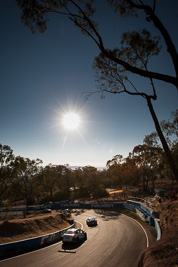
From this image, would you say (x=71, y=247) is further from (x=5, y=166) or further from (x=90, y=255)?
(x=5, y=166)

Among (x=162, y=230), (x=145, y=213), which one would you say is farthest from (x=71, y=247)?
(x=145, y=213)

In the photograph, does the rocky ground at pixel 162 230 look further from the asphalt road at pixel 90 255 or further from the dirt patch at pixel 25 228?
the asphalt road at pixel 90 255

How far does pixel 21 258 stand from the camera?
39.7ft

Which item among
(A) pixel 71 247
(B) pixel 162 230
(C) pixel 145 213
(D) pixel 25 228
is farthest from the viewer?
(C) pixel 145 213

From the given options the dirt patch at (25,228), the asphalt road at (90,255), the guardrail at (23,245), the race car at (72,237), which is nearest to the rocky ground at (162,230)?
the dirt patch at (25,228)

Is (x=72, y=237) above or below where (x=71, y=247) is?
above

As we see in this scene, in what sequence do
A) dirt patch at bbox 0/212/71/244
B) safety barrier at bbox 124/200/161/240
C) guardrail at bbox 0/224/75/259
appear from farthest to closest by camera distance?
safety barrier at bbox 124/200/161/240, dirt patch at bbox 0/212/71/244, guardrail at bbox 0/224/75/259

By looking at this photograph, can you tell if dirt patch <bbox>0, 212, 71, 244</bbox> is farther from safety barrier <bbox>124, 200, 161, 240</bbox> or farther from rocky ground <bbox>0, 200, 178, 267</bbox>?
safety barrier <bbox>124, 200, 161, 240</bbox>

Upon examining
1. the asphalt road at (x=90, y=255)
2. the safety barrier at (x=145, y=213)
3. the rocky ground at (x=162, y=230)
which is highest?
the rocky ground at (x=162, y=230)

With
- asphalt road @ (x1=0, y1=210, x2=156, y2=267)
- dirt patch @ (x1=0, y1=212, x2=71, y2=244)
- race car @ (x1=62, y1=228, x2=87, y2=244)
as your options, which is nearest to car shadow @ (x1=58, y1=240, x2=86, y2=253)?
asphalt road @ (x1=0, y1=210, x2=156, y2=267)

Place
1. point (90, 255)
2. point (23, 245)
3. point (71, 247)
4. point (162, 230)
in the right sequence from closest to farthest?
point (90, 255), point (23, 245), point (71, 247), point (162, 230)

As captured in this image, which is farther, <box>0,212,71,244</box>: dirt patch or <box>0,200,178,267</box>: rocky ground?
<box>0,212,71,244</box>: dirt patch

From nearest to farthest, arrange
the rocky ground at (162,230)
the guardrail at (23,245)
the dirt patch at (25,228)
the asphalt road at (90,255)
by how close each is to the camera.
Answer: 1. the rocky ground at (162,230)
2. the asphalt road at (90,255)
3. the guardrail at (23,245)
4. the dirt patch at (25,228)

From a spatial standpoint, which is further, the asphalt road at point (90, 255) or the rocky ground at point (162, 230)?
the asphalt road at point (90, 255)
